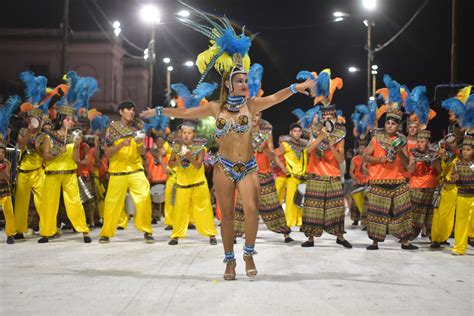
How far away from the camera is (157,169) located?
46.7 feet

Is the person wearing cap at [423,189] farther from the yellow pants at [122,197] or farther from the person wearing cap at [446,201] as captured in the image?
the yellow pants at [122,197]

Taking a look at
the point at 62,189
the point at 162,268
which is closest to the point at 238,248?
the point at 162,268

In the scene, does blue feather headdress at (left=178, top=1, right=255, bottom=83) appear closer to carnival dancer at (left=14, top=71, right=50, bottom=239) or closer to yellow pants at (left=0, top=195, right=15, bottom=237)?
carnival dancer at (left=14, top=71, right=50, bottom=239)

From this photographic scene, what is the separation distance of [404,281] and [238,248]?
3.25 m

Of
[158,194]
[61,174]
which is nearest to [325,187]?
[61,174]

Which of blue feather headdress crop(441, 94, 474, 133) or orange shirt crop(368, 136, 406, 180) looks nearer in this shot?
blue feather headdress crop(441, 94, 474, 133)

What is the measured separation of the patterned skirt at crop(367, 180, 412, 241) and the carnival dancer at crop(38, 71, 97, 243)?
14.3 ft

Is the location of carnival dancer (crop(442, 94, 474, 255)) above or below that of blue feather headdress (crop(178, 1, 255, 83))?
below

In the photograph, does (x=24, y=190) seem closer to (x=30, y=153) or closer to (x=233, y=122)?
(x=30, y=153)

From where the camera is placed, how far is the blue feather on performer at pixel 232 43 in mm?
6652

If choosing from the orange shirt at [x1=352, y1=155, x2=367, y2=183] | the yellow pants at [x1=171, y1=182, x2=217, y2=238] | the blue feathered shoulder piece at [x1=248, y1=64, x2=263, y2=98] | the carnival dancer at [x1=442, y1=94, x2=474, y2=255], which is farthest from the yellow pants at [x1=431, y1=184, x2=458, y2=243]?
the orange shirt at [x1=352, y1=155, x2=367, y2=183]

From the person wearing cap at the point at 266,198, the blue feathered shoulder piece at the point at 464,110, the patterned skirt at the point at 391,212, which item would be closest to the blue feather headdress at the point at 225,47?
the person wearing cap at the point at 266,198

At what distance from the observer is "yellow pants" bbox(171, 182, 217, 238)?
9.65 m

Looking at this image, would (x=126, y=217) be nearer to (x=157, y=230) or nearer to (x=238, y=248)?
(x=157, y=230)
